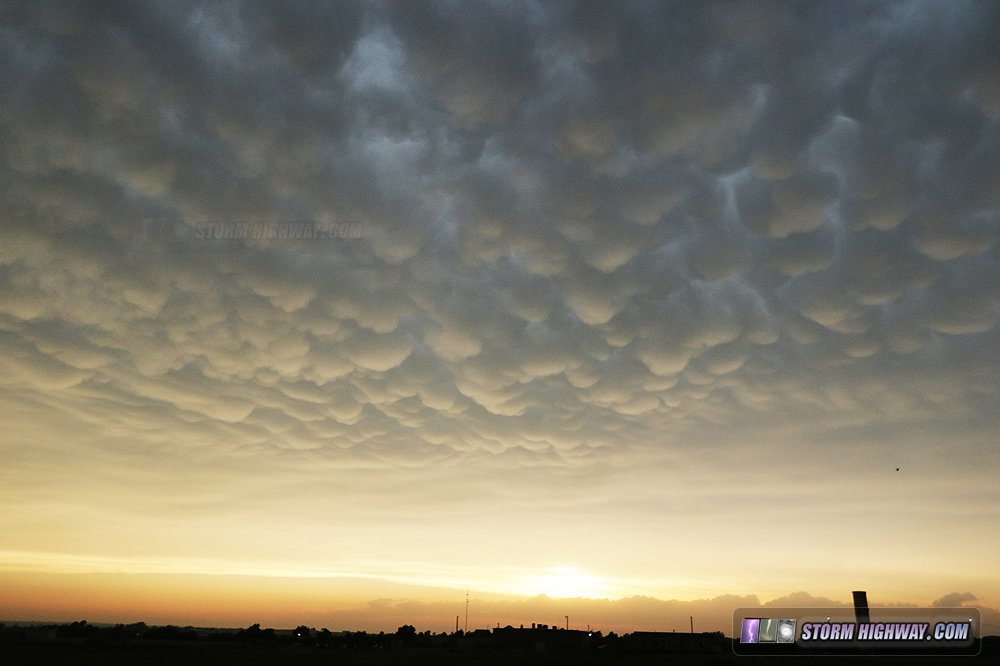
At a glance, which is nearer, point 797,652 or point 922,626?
point 922,626

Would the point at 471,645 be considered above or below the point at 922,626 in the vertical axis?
below

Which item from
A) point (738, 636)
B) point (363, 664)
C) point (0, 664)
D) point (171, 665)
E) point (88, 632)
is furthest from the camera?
point (88, 632)

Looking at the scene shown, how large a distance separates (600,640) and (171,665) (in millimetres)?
145219

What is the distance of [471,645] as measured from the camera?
169500 mm

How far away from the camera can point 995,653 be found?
114m

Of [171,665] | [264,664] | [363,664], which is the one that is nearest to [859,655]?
[363,664]

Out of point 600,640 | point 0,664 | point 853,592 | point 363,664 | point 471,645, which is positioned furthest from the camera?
point 600,640

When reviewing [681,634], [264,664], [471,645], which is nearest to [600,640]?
[681,634]

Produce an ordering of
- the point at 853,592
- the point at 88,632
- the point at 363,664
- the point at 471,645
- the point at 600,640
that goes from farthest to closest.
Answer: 1. the point at 600,640
2. the point at 471,645
3. the point at 88,632
4. the point at 853,592
5. the point at 363,664

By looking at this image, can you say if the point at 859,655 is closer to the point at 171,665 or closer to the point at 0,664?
the point at 171,665

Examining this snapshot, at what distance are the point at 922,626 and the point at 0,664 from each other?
94323mm

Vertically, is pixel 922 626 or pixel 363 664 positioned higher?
pixel 922 626

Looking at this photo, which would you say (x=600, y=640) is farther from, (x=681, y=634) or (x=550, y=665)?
(x=550, y=665)

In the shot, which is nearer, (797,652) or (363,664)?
(363,664)
